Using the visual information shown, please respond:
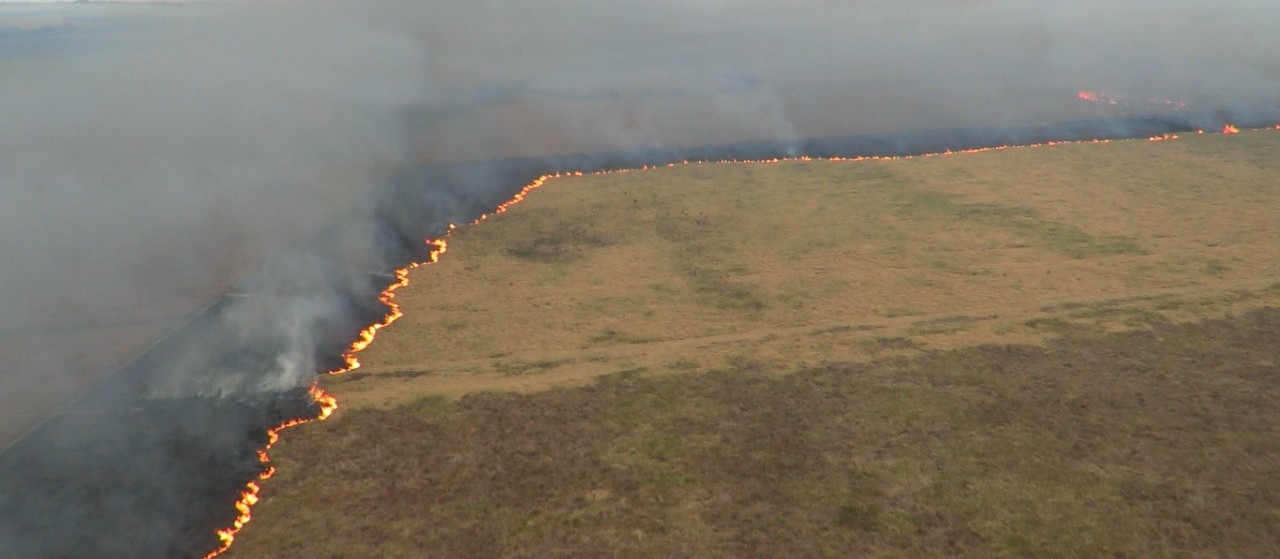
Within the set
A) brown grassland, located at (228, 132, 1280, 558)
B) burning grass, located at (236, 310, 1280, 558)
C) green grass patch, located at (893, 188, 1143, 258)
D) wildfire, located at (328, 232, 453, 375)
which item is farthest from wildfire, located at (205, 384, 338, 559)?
green grass patch, located at (893, 188, 1143, 258)

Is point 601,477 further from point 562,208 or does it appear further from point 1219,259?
point 1219,259

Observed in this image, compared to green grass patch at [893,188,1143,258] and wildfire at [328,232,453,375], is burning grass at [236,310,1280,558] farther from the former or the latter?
green grass patch at [893,188,1143,258]

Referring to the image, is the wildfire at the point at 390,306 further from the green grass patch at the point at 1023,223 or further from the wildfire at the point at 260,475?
the green grass patch at the point at 1023,223

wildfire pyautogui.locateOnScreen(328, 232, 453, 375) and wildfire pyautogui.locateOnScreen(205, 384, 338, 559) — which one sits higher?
wildfire pyautogui.locateOnScreen(328, 232, 453, 375)

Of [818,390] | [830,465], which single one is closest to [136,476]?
[830,465]

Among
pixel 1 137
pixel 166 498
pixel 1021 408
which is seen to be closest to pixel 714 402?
pixel 1021 408

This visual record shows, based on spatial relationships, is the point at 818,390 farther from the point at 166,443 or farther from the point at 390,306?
the point at 166,443

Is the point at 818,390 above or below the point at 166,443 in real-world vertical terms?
below

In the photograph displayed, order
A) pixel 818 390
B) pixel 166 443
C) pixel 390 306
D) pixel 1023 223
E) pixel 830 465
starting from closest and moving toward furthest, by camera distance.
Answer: pixel 830 465 < pixel 166 443 < pixel 818 390 < pixel 390 306 < pixel 1023 223
